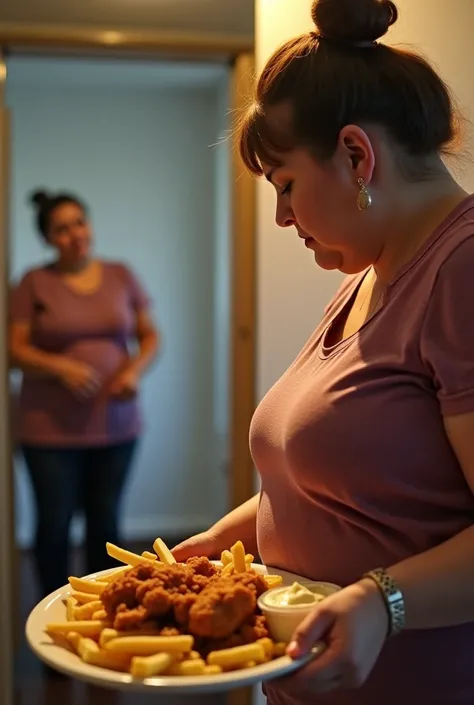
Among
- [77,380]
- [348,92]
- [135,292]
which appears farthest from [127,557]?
[135,292]

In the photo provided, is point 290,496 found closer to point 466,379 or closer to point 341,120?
point 466,379

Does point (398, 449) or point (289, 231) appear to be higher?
point (289, 231)

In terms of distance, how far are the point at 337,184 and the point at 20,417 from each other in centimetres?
169

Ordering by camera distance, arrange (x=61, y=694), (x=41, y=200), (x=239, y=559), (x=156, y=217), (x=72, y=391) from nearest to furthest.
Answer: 1. (x=239, y=559)
2. (x=61, y=694)
3. (x=72, y=391)
4. (x=41, y=200)
5. (x=156, y=217)

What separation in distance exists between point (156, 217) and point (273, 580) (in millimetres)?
2666

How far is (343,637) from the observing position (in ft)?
2.18

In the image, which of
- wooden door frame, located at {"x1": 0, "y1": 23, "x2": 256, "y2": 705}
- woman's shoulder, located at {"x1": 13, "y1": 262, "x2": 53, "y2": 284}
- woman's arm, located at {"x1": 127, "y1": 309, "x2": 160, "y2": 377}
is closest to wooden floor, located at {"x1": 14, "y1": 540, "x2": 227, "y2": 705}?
wooden door frame, located at {"x1": 0, "y1": 23, "x2": 256, "y2": 705}

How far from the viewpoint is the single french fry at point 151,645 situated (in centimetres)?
71

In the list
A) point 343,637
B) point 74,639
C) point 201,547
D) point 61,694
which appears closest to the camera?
point 343,637

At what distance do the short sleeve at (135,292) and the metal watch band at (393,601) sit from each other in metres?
Answer: 1.86

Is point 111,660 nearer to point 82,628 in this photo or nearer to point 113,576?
point 82,628

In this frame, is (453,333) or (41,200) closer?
(453,333)

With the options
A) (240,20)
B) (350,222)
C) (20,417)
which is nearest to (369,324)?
(350,222)

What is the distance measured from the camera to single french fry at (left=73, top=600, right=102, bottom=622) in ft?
2.66
